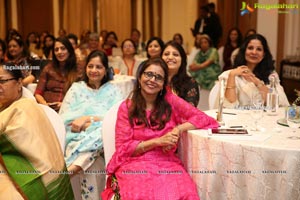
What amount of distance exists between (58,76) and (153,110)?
173cm

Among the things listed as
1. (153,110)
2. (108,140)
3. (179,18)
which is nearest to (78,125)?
(108,140)

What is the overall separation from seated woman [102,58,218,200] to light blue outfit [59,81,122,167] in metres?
0.40

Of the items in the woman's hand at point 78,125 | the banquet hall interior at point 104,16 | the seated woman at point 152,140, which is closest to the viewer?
the seated woman at point 152,140

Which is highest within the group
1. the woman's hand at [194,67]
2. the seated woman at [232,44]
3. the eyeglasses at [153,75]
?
the seated woman at [232,44]

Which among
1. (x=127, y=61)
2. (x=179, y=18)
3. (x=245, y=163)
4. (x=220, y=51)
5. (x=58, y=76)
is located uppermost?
(x=179, y=18)

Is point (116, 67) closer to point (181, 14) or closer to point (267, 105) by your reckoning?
point (267, 105)

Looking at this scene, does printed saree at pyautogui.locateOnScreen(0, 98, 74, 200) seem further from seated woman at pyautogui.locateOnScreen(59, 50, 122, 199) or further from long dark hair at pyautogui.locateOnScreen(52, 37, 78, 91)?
long dark hair at pyautogui.locateOnScreen(52, 37, 78, 91)

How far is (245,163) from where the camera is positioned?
2.10 m

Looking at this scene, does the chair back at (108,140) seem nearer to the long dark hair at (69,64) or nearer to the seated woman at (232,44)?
the long dark hair at (69,64)

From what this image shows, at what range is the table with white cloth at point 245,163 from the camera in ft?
6.68

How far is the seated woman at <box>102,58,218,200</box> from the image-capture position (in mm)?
2154

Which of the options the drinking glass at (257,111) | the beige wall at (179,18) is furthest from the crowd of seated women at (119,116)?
the beige wall at (179,18)

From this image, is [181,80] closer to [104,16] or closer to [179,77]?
[179,77]

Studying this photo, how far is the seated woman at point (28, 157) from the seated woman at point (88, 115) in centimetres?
→ 56
